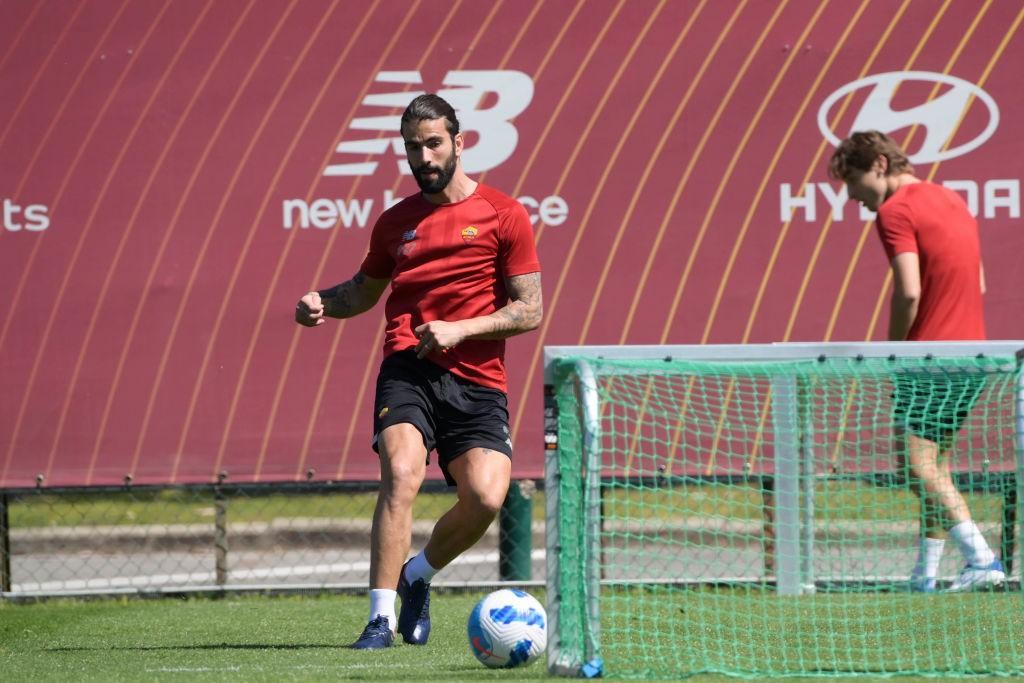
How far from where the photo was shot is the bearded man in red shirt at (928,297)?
5.69 m

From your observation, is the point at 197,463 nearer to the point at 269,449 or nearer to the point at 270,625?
the point at 269,449

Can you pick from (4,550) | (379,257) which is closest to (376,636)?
(379,257)

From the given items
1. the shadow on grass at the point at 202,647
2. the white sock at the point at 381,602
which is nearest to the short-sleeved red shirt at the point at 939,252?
the white sock at the point at 381,602

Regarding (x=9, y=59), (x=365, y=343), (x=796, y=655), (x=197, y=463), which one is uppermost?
(x=9, y=59)

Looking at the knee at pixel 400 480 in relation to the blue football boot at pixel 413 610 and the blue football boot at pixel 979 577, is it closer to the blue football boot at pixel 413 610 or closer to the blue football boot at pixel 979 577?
the blue football boot at pixel 413 610

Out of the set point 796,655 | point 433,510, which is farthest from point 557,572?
point 433,510

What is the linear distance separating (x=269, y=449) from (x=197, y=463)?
0.37m

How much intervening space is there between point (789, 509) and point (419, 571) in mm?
1890

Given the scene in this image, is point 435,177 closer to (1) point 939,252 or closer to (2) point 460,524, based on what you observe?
(2) point 460,524

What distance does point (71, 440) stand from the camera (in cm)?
716

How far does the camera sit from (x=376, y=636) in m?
4.73

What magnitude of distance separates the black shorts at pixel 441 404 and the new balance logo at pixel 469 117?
7.90 ft

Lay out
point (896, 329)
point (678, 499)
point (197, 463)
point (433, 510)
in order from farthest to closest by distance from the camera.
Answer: point (433, 510) < point (678, 499) < point (197, 463) < point (896, 329)

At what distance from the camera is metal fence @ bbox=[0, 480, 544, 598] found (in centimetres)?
734
